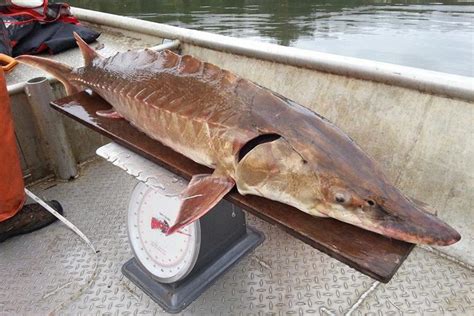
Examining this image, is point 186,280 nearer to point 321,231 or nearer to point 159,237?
point 159,237

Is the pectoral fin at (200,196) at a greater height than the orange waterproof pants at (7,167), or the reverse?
the pectoral fin at (200,196)

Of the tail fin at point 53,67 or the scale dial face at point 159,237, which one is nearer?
the scale dial face at point 159,237

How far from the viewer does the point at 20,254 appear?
2.21 m

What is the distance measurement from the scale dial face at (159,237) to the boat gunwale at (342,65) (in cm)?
131

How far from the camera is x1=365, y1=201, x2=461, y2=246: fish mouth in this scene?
3.38 ft

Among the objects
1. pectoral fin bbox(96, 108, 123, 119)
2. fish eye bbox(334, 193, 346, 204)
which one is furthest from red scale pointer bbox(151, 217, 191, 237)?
fish eye bbox(334, 193, 346, 204)

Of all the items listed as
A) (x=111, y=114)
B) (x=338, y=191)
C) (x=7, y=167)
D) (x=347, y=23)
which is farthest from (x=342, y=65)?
(x=347, y=23)

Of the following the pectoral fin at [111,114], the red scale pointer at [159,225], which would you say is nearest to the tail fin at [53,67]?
the pectoral fin at [111,114]

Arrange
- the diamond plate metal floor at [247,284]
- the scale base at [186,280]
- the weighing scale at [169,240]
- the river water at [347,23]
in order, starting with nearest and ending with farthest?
the weighing scale at [169,240], the scale base at [186,280], the diamond plate metal floor at [247,284], the river water at [347,23]

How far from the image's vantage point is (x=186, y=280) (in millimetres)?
1762

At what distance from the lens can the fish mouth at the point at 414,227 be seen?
103 centimetres

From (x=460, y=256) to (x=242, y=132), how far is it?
141cm

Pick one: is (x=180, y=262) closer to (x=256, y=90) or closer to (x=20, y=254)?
(x=256, y=90)

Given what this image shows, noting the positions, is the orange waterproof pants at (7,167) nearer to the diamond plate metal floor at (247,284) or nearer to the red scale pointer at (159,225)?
the diamond plate metal floor at (247,284)
